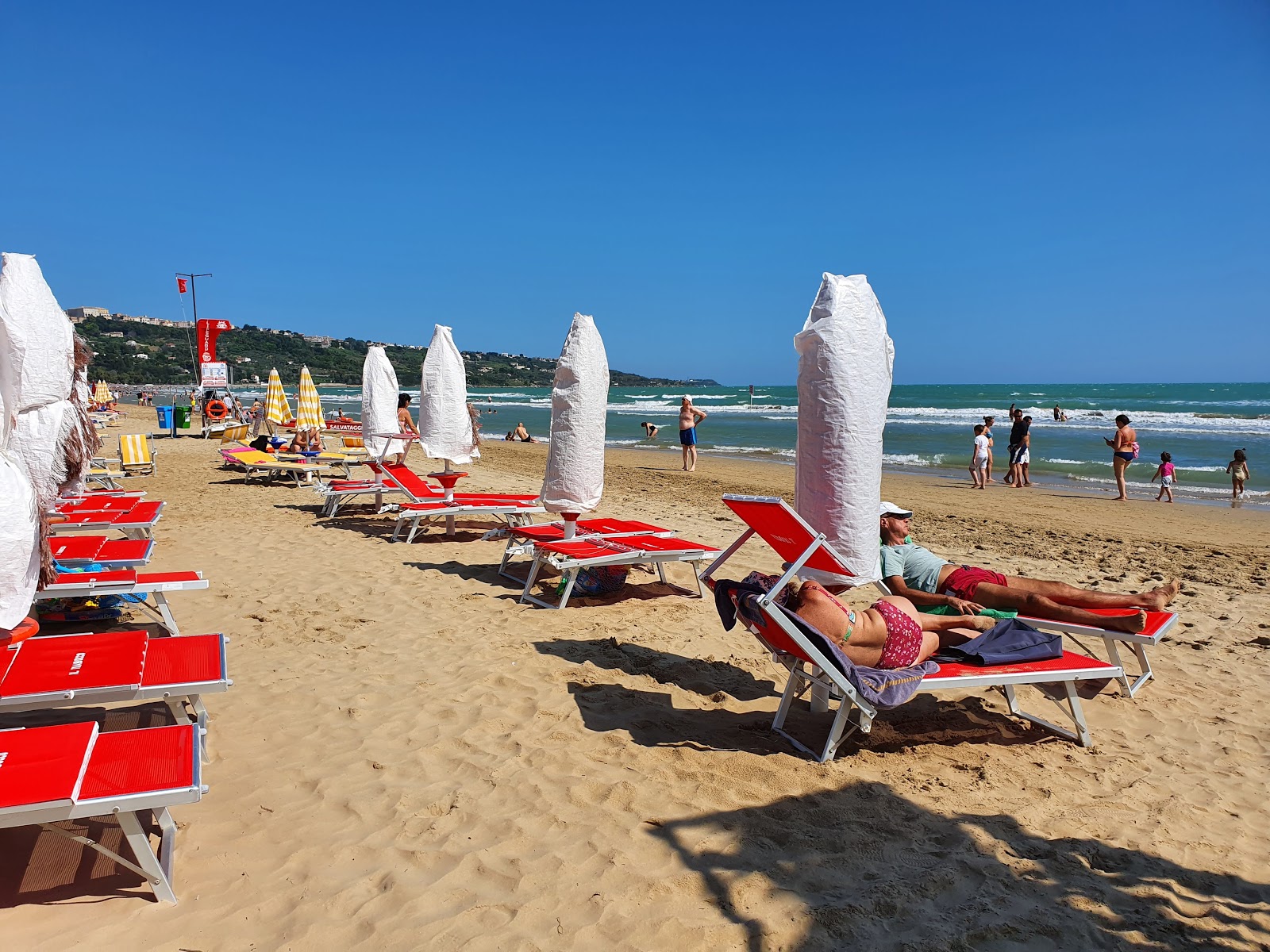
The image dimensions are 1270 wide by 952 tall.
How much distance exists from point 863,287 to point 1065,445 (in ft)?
81.1

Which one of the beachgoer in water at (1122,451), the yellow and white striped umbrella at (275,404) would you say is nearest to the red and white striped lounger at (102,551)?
the beachgoer in water at (1122,451)

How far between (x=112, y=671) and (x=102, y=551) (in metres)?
2.76

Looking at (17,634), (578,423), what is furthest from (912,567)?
(17,634)

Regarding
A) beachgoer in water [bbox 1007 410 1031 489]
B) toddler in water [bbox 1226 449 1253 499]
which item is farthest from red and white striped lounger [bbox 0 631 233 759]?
toddler in water [bbox 1226 449 1253 499]

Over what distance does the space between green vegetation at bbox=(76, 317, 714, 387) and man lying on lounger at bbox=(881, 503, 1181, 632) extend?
62219 millimetres

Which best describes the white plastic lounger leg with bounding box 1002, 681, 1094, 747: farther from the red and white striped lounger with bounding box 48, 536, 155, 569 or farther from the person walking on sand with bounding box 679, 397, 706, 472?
the person walking on sand with bounding box 679, 397, 706, 472

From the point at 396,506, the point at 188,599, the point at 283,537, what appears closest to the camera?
the point at 188,599

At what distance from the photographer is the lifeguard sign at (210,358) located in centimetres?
2480

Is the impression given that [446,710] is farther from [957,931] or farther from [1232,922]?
[1232,922]

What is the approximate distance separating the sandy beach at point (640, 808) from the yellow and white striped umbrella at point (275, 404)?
17.7m

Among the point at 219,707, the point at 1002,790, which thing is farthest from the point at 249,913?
the point at 1002,790

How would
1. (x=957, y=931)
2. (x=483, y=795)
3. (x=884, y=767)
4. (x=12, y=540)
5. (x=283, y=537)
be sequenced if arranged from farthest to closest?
(x=283, y=537)
(x=884, y=767)
(x=483, y=795)
(x=12, y=540)
(x=957, y=931)

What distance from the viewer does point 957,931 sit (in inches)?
99.6

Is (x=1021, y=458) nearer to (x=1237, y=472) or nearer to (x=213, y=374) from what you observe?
(x=1237, y=472)
